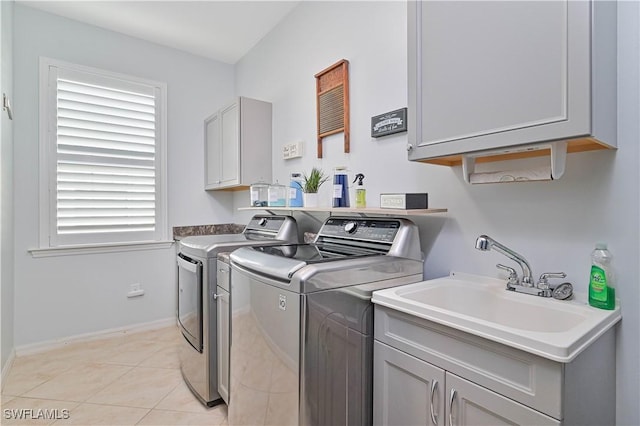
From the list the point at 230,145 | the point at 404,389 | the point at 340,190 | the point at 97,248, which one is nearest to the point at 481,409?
the point at 404,389

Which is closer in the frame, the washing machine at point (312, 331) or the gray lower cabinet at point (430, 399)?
the gray lower cabinet at point (430, 399)

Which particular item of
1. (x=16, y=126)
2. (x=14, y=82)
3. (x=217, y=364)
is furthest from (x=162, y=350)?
(x=14, y=82)

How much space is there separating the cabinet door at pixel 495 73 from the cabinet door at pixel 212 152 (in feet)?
7.66

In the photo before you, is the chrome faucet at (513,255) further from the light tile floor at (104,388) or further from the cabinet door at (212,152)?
the cabinet door at (212,152)

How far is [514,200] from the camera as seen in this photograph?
1413 millimetres

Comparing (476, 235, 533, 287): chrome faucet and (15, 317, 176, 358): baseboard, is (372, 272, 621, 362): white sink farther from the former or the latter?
(15, 317, 176, 358): baseboard

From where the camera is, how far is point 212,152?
344cm

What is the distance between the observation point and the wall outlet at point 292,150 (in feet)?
8.80

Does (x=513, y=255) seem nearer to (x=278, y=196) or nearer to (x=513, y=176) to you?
(x=513, y=176)

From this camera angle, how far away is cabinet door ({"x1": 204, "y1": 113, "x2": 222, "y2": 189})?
10.8 feet

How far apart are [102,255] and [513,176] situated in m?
3.30

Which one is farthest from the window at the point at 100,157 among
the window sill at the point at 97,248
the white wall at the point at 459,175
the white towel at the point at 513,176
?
the white towel at the point at 513,176

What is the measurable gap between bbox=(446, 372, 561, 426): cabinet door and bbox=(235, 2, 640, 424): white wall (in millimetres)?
495

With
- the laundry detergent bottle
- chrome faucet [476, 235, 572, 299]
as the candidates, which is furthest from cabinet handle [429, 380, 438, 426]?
the laundry detergent bottle
